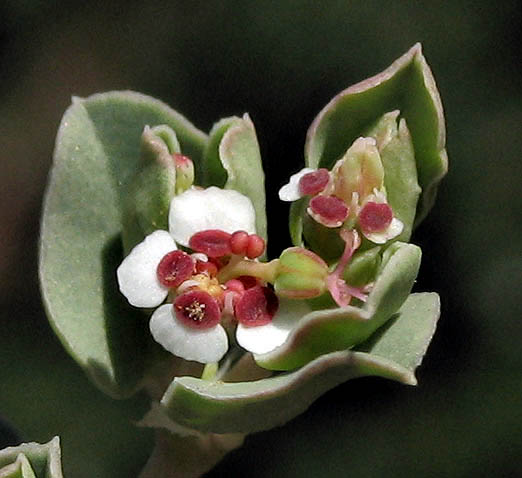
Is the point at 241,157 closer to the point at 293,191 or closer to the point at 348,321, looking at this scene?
Result: the point at 293,191

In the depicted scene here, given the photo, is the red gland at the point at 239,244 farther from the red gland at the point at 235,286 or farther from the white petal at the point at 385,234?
the white petal at the point at 385,234

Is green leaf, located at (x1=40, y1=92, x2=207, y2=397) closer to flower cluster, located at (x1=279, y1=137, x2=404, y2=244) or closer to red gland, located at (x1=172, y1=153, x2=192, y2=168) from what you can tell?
red gland, located at (x1=172, y1=153, x2=192, y2=168)

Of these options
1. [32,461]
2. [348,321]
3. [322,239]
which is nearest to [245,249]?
[322,239]

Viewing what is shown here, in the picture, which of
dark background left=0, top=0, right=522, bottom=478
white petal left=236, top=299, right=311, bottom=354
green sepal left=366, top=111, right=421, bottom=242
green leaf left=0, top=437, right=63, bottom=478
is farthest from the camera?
dark background left=0, top=0, right=522, bottom=478

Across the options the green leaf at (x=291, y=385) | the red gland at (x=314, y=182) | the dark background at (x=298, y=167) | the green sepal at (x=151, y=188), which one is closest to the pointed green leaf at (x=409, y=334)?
the green leaf at (x=291, y=385)

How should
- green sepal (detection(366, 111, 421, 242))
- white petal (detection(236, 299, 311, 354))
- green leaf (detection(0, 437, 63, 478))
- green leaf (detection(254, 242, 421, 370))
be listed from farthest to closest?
green sepal (detection(366, 111, 421, 242)) → white petal (detection(236, 299, 311, 354)) → green leaf (detection(254, 242, 421, 370)) → green leaf (detection(0, 437, 63, 478))

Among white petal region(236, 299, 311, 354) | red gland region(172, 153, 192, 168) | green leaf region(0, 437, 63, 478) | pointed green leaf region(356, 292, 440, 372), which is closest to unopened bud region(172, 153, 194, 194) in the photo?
red gland region(172, 153, 192, 168)

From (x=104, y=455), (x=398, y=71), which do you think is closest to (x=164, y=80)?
(x=104, y=455)
